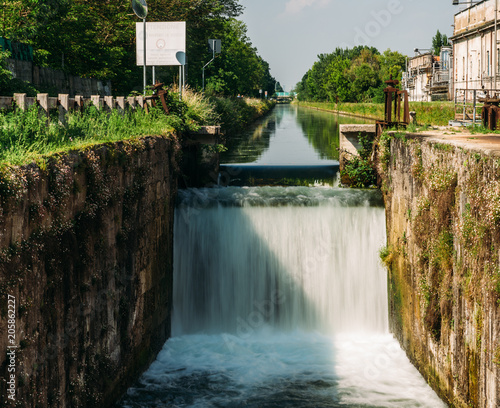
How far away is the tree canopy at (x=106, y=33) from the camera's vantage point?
20109 mm

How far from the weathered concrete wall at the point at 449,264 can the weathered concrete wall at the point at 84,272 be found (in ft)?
13.3

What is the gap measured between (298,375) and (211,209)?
3900 mm

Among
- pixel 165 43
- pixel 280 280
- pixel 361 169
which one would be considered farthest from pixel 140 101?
pixel 165 43

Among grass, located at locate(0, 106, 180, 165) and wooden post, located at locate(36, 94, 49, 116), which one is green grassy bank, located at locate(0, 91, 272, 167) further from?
wooden post, located at locate(36, 94, 49, 116)

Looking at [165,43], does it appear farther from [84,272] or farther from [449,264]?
[84,272]

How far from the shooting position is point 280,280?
39.4 ft

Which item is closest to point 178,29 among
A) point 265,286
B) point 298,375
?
point 265,286

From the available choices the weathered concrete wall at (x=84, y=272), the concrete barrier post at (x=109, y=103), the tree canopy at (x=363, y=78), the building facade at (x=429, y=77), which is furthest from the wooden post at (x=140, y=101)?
the tree canopy at (x=363, y=78)

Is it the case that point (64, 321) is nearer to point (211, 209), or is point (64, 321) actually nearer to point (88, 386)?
point (88, 386)

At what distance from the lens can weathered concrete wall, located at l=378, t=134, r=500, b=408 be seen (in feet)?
22.2

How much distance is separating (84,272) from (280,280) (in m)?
5.55

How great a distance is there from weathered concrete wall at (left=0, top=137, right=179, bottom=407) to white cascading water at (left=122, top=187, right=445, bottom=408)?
3.17 ft

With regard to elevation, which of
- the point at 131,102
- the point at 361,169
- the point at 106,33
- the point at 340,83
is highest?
the point at 340,83

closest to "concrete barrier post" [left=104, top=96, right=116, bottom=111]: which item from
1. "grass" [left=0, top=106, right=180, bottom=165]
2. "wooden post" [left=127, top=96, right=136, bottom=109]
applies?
"grass" [left=0, top=106, right=180, bottom=165]
